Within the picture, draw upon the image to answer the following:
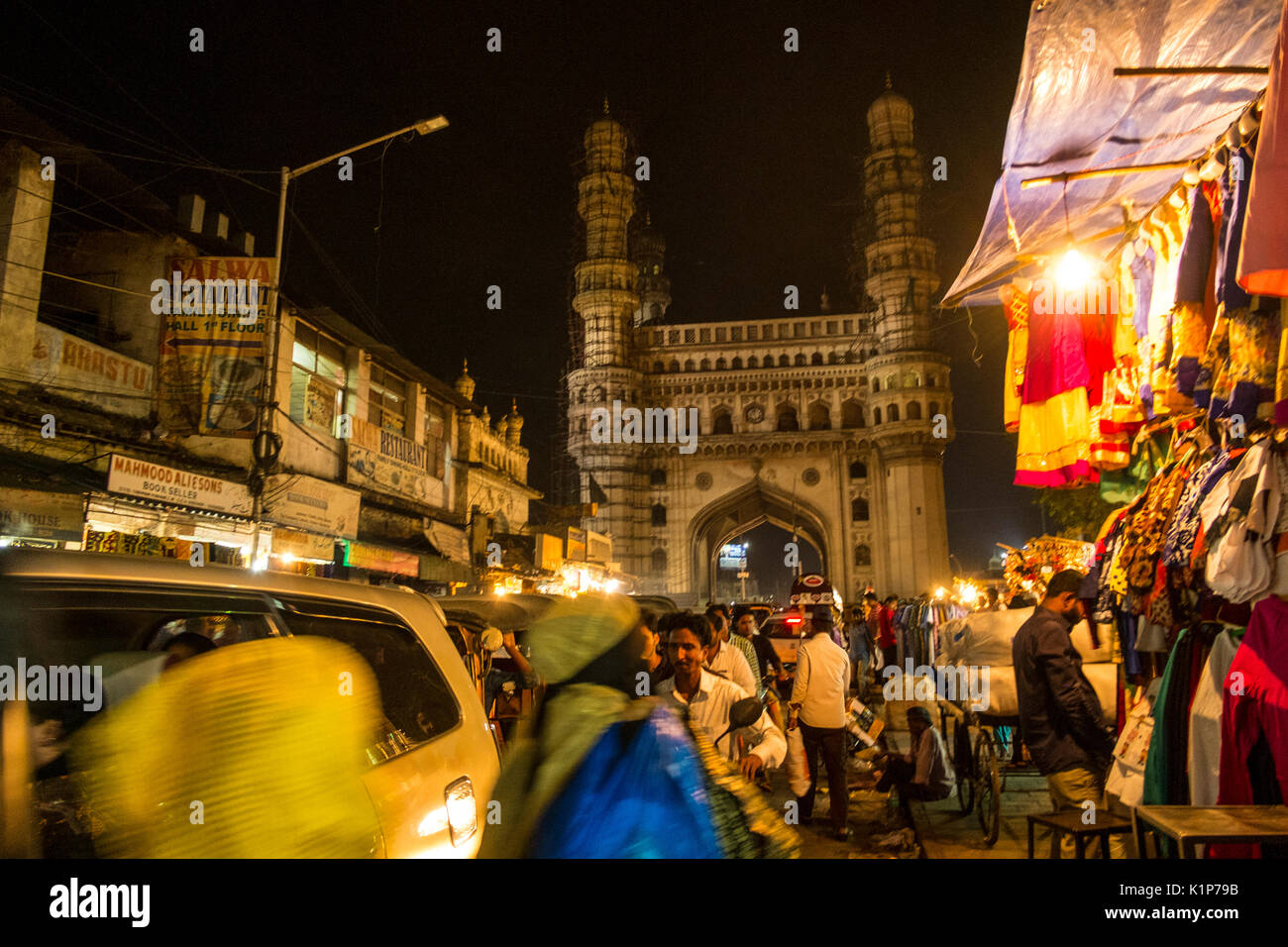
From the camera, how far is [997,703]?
21.0 feet

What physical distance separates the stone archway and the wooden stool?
42.1 m

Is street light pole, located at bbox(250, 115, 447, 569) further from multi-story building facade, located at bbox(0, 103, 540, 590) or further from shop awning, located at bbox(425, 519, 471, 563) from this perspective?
shop awning, located at bbox(425, 519, 471, 563)

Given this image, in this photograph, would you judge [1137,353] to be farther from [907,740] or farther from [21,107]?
[21,107]

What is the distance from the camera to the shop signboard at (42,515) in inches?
379

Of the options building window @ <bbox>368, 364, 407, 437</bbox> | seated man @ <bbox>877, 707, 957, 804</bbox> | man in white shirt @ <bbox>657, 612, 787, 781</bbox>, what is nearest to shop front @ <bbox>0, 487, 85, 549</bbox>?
building window @ <bbox>368, 364, 407, 437</bbox>

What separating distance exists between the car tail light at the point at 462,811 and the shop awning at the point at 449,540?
740 inches

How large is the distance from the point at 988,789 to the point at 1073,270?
13.1ft

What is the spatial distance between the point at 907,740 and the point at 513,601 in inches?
208

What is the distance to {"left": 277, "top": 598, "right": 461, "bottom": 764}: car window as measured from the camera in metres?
2.39

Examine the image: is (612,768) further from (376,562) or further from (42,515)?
(376,562)

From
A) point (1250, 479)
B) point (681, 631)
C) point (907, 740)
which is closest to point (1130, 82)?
point (1250, 479)

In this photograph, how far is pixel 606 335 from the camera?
154ft

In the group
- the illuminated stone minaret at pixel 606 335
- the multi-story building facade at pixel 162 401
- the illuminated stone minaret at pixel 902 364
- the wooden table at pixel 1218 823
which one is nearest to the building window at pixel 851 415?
the illuminated stone minaret at pixel 902 364

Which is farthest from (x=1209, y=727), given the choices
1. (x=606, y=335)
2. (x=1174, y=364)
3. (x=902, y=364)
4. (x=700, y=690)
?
(x=606, y=335)
